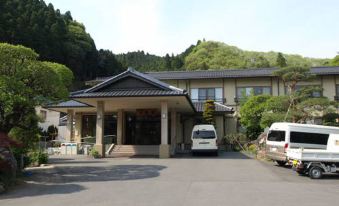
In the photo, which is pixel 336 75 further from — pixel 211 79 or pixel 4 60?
pixel 4 60

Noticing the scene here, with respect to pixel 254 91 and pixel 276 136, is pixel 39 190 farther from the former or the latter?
pixel 254 91

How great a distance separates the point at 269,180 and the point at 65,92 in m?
8.63

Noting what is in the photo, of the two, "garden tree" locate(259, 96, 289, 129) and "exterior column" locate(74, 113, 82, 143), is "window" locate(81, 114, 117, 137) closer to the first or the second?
"exterior column" locate(74, 113, 82, 143)

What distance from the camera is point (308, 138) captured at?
18.1 meters

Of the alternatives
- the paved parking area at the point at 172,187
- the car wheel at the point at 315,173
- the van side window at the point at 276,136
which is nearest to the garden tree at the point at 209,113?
the van side window at the point at 276,136

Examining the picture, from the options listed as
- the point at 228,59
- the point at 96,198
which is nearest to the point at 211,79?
the point at 96,198

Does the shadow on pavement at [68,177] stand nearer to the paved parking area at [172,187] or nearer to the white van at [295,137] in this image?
the paved parking area at [172,187]

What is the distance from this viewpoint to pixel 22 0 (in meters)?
50.1

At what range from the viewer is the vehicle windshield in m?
24.5

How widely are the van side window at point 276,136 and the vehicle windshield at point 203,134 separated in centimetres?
577

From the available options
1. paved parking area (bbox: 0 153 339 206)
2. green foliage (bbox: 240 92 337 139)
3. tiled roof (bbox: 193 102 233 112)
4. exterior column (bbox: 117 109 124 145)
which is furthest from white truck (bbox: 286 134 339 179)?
tiled roof (bbox: 193 102 233 112)

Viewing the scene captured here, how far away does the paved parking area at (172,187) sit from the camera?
9.56 m

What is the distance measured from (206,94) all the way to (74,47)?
2606 centimetres

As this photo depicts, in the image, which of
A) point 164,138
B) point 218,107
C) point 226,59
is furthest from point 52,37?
point 164,138
